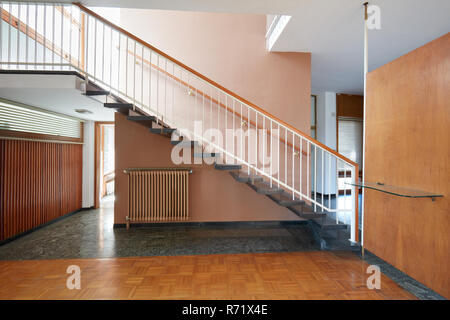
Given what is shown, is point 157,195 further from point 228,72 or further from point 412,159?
point 412,159

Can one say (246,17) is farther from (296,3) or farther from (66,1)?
(66,1)

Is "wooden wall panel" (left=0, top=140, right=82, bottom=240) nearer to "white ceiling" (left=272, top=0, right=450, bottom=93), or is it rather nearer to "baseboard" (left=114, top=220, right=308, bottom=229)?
"baseboard" (left=114, top=220, right=308, bottom=229)

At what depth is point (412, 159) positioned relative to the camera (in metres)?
2.29

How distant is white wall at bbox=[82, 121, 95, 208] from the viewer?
5.16 metres

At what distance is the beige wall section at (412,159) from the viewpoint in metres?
2.01

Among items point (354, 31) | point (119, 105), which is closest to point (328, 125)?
point (354, 31)

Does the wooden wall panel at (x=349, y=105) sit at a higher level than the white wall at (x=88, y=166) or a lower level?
higher

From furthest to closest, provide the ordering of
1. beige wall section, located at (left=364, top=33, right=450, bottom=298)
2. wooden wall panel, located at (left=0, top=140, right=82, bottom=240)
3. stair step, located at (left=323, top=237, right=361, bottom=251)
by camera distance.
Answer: wooden wall panel, located at (left=0, top=140, right=82, bottom=240) < stair step, located at (left=323, top=237, right=361, bottom=251) < beige wall section, located at (left=364, top=33, right=450, bottom=298)

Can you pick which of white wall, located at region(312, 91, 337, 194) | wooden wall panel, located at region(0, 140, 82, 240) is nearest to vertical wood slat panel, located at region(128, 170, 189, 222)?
wooden wall panel, located at region(0, 140, 82, 240)

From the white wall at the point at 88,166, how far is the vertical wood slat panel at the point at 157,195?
1.87 meters

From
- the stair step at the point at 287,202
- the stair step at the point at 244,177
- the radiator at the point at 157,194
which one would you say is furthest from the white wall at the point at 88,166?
the stair step at the point at 287,202

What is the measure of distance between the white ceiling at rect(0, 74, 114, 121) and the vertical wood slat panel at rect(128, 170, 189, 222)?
4.41 feet

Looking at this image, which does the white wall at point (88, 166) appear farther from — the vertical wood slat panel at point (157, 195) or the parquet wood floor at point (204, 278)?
the parquet wood floor at point (204, 278)
